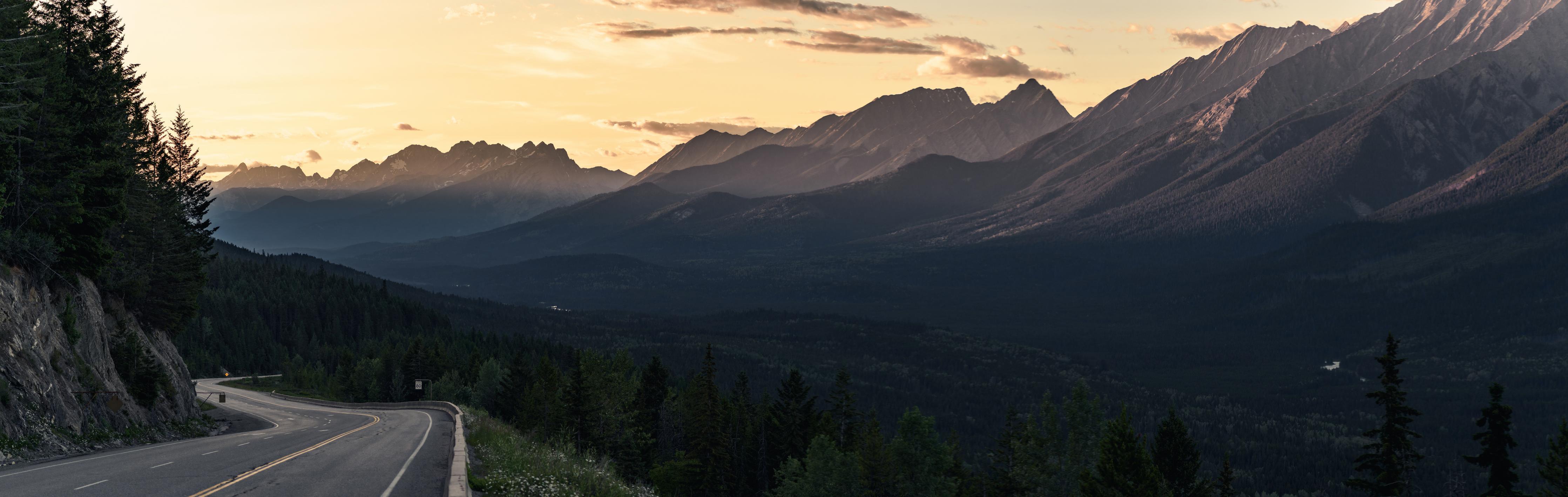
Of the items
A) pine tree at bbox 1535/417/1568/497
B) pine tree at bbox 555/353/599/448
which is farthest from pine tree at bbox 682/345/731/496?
pine tree at bbox 1535/417/1568/497

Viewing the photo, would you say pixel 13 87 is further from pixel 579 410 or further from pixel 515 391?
pixel 515 391

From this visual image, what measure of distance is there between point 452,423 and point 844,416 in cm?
4011

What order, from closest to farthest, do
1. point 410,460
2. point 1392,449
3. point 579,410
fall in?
1. point 410,460
2. point 1392,449
3. point 579,410

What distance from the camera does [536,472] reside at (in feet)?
94.5

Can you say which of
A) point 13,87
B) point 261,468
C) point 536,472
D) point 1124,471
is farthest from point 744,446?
point 261,468

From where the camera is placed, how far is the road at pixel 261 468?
24750mm

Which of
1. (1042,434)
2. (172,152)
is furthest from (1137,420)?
(172,152)

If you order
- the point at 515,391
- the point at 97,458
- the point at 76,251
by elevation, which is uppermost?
the point at 76,251

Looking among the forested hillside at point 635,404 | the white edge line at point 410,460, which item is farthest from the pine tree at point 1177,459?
the white edge line at point 410,460

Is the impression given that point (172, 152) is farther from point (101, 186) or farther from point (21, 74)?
point (21, 74)

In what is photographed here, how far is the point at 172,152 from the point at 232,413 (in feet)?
85.1

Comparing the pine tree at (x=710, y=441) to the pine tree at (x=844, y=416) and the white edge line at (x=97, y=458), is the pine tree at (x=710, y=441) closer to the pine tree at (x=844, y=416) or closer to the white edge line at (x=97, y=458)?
the pine tree at (x=844, y=416)

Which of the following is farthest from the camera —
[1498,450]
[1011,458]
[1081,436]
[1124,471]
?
[1011,458]

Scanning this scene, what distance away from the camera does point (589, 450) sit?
213 feet
